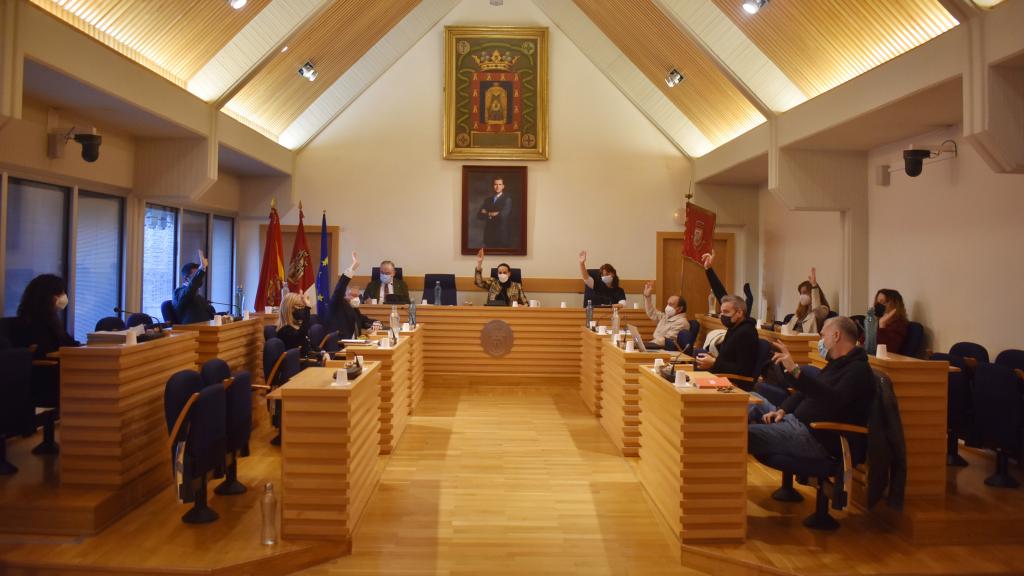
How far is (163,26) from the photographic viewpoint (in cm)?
652

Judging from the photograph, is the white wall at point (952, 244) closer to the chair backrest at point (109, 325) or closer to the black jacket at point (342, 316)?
the black jacket at point (342, 316)

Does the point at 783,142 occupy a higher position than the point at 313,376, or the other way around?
the point at 783,142

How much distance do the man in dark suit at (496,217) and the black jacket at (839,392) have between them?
7638 mm

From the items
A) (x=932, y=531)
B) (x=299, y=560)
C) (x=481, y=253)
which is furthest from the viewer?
(x=481, y=253)

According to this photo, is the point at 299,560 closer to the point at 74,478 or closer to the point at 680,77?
the point at 74,478

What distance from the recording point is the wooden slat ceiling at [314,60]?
876 cm

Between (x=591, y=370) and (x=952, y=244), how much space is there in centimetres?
372

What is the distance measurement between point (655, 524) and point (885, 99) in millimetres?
4066

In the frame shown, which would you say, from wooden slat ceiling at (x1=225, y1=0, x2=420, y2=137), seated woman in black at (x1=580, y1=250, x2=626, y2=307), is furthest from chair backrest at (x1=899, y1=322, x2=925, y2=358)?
wooden slat ceiling at (x1=225, y1=0, x2=420, y2=137)

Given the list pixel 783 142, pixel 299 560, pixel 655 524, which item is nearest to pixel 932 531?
pixel 655 524

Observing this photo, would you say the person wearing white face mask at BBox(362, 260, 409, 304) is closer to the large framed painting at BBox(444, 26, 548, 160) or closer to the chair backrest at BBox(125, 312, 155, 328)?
the large framed painting at BBox(444, 26, 548, 160)

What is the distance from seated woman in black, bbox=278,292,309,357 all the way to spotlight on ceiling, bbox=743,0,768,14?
190 inches

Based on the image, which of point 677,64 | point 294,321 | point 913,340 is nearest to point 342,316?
point 294,321

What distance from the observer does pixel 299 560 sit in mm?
3893
